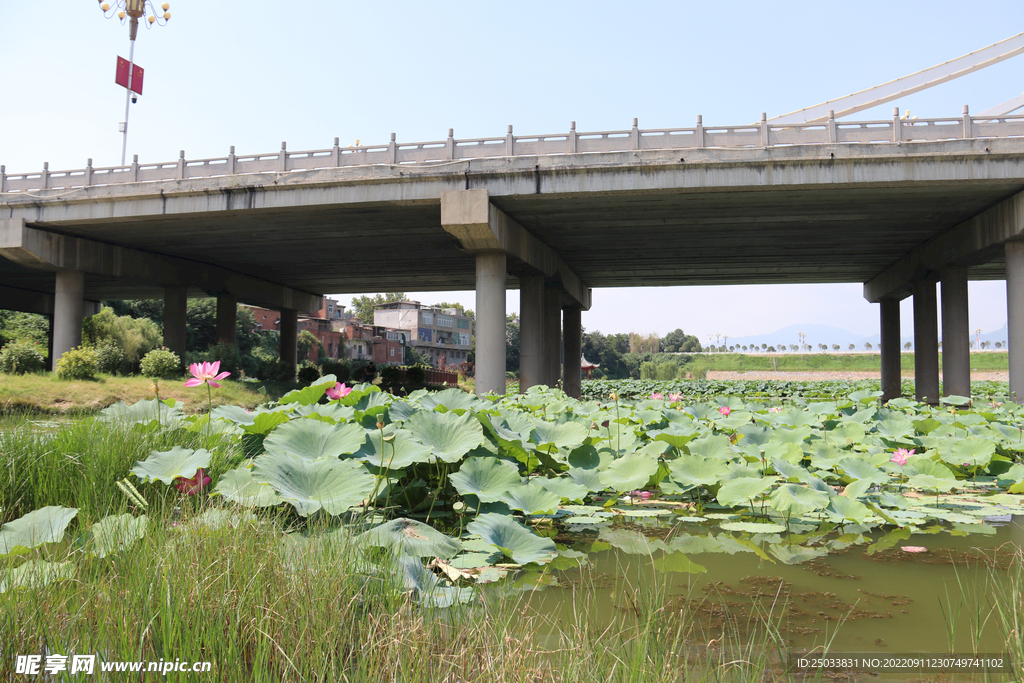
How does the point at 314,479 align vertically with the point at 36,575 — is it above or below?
above

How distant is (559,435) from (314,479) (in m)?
2.49

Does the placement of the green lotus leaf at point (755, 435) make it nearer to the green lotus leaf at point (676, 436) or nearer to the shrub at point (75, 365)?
the green lotus leaf at point (676, 436)

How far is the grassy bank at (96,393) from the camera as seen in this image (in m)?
20.2

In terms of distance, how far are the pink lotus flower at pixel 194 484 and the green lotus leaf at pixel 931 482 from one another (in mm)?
5353

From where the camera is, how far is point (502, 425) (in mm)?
5262

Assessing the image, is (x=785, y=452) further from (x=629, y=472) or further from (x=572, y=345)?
(x=572, y=345)

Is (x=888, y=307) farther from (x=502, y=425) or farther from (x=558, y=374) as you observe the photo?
(x=502, y=425)

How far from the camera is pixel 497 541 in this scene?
10.6 ft

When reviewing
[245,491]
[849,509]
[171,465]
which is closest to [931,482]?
[849,509]

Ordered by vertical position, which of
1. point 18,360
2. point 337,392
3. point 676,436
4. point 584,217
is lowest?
point 676,436

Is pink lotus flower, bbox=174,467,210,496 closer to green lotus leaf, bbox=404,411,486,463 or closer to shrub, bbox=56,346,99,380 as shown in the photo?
green lotus leaf, bbox=404,411,486,463

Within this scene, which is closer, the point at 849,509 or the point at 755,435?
the point at 849,509

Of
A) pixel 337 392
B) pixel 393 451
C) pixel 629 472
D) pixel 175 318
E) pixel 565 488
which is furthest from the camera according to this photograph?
pixel 175 318

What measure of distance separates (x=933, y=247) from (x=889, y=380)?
1058 centimetres
